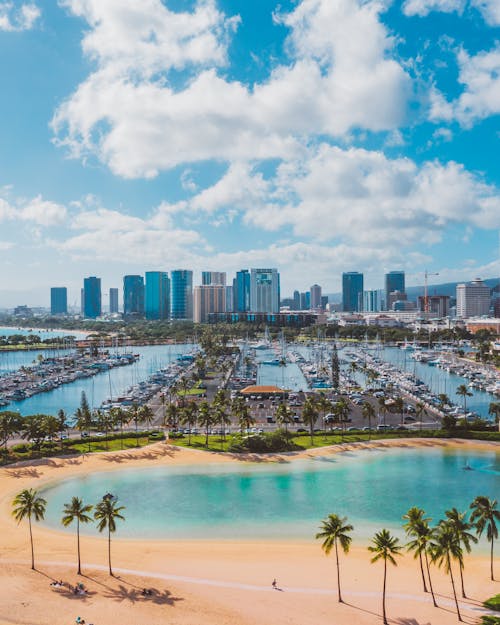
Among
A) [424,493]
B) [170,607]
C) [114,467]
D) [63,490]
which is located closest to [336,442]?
[424,493]

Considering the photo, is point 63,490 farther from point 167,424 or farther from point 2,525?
point 167,424

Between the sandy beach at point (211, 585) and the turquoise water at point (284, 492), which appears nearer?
the sandy beach at point (211, 585)

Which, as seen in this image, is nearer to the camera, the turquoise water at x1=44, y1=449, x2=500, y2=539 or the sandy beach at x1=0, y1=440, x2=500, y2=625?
the sandy beach at x1=0, y1=440, x2=500, y2=625

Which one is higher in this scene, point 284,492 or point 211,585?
point 284,492

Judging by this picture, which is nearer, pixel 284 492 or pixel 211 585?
pixel 211 585
